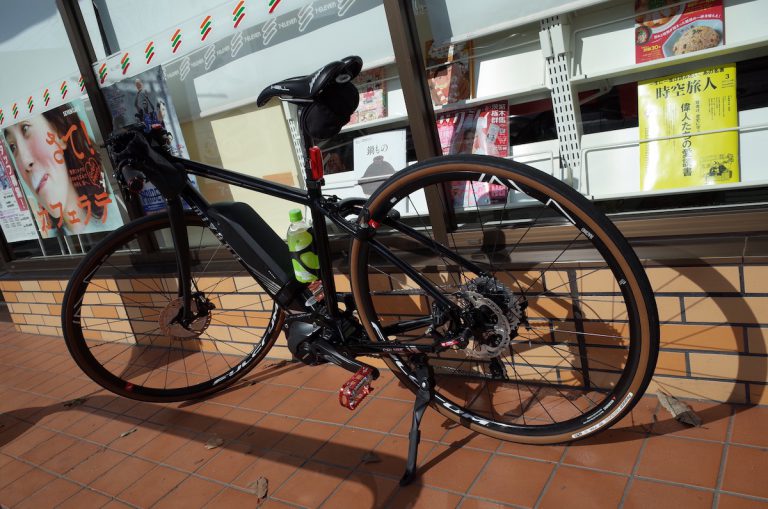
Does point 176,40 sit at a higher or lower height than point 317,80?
higher

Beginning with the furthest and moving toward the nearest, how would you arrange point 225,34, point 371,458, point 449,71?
point 225,34, point 449,71, point 371,458

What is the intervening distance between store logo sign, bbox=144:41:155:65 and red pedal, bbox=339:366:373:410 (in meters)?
2.24

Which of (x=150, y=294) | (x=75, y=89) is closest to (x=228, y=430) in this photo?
(x=150, y=294)

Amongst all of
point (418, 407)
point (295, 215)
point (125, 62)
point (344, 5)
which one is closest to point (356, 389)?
point (418, 407)

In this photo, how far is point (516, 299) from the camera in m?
2.02

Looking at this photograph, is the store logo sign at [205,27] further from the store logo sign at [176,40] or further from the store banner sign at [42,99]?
the store banner sign at [42,99]

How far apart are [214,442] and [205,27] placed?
209 cm

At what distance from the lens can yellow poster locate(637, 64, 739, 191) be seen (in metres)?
2.05

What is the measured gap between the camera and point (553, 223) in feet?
7.80

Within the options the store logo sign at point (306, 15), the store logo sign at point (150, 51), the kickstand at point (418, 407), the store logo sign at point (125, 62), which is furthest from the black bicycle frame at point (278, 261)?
the store logo sign at point (125, 62)

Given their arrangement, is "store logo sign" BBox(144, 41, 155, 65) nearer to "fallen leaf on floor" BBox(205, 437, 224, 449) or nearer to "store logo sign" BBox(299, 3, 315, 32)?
"store logo sign" BBox(299, 3, 315, 32)

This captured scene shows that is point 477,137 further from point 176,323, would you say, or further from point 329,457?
point 176,323

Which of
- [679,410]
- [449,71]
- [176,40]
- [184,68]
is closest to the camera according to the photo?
[679,410]

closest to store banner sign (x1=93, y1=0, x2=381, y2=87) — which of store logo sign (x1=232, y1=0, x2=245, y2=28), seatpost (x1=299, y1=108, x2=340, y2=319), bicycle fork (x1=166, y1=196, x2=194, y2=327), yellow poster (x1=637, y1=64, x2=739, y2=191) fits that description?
store logo sign (x1=232, y1=0, x2=245, y2=28)
